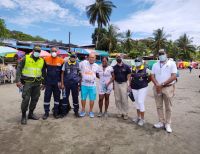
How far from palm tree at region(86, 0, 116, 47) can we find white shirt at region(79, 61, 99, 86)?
41.2 metres

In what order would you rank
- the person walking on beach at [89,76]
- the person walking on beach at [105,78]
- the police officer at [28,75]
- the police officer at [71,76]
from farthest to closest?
1. the person walking on beach at [105,78]
2. the person walking on beach at [89,76]
3. the police officer at [71,76]
4. the police officer at [28,75]

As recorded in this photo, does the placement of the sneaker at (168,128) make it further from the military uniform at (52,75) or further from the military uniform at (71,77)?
the military uniform at (52,75)

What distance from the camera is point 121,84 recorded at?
590cm

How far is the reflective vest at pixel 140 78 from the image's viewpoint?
17.5 feet

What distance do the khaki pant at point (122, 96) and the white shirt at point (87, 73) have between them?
2.26ft

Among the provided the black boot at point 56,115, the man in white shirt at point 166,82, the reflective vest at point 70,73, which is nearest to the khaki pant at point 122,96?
the man in white shirt at point 166,82

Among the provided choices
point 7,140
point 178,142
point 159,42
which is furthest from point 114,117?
point 159,42

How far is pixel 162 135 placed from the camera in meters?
4.66

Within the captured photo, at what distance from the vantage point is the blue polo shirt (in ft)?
18.9

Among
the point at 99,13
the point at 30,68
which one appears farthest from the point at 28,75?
the point at 99,13

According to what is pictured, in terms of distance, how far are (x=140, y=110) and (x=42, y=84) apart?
2661 mm

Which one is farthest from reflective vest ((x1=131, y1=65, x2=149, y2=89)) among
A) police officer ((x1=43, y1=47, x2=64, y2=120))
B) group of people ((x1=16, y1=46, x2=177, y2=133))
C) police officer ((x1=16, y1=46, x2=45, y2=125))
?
police officer ((x1=16, y1=46, x2=45, y2=125))

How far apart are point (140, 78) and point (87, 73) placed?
1463 mm

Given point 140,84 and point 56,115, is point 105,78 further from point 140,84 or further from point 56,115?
point 56,115
